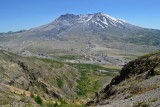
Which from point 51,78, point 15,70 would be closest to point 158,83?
point 15,70

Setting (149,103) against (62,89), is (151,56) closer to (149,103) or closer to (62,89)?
(149,103)

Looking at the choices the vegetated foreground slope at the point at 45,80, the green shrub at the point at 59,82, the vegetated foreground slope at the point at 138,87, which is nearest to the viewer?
the vegetated foreground slope at the point at 138,87

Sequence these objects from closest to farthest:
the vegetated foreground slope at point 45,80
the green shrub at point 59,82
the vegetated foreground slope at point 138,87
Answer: the vegetated foreground slope at point 138,87 → the vegetated foreground slope at point 45,80 → the green shrub at point 59,82

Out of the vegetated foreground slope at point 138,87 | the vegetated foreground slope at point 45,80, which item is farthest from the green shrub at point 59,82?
the vegetated foreground slope at point 138,87

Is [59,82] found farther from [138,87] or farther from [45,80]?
[138,87]

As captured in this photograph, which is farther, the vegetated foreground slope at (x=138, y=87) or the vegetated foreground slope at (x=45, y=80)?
the vegetated foreground slope at (x=45, y=80)

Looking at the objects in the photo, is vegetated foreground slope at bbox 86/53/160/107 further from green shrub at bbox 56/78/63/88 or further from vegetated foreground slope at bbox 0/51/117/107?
green shrub at bbox 56/78/63/88

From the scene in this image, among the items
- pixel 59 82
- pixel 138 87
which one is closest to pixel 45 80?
pixel 59 82

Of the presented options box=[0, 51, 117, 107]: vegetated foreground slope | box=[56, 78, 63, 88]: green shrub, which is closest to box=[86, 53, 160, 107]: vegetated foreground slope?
box=[0, 51, 117, 107]: vegetated foreground slope

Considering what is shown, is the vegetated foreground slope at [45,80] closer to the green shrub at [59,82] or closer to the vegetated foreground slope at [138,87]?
the green shrub at [59,82]
